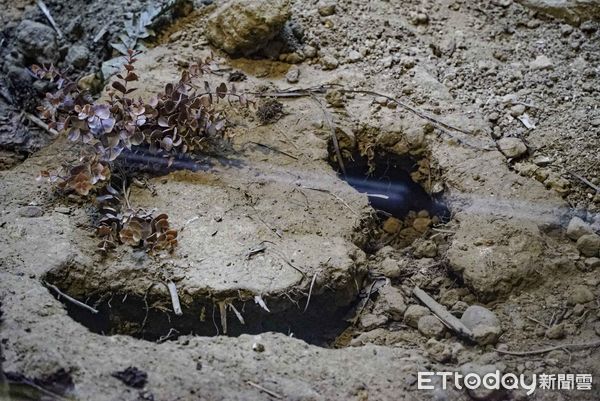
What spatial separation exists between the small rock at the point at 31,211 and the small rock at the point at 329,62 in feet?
5.40

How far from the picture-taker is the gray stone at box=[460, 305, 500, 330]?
2.63 metres

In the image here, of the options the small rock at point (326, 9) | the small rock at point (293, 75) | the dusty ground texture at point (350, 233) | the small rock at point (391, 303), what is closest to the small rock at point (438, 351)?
the dusty ground texture at point (350, 233)

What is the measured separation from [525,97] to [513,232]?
3.13 feet

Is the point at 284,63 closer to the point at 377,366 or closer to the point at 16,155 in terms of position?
the point at 16,155

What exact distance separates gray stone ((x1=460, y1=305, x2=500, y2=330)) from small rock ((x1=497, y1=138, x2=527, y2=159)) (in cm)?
91

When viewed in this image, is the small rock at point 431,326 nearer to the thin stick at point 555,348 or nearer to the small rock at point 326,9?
the thin stick at point 555,348

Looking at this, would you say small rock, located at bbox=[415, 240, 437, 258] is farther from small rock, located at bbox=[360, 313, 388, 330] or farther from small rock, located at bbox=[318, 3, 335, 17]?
small rock, located at bbox=[318, 3, 335, 17]

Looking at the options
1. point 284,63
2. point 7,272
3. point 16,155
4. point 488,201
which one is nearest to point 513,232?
point 488,201

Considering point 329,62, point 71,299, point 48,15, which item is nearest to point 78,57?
point 48,15

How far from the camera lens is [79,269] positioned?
107 inches

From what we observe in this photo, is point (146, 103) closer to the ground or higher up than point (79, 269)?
higher up

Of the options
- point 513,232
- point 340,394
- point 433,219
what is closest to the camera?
point 340,394

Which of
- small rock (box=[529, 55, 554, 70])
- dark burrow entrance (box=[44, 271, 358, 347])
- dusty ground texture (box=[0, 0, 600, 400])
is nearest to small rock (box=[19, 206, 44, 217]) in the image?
dusty ground texture (box=[0, 0, 600, 400])

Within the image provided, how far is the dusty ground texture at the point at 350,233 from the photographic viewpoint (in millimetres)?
2395
